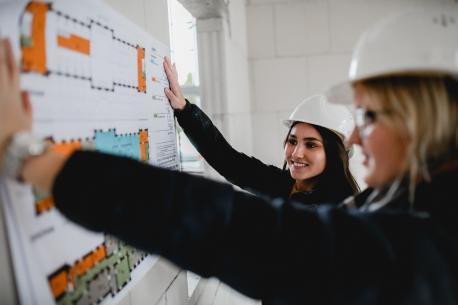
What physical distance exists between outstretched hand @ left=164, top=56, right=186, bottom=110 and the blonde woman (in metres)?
0.75

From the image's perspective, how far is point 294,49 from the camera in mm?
3191

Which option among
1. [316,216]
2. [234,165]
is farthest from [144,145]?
[234,165]

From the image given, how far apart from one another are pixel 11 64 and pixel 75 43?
178mm

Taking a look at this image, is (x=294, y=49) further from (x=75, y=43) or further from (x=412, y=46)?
(x=75, y=43)

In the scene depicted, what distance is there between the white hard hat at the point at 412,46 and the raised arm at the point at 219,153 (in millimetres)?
725

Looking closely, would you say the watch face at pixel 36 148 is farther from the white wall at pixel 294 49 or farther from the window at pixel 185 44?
the white wall at pixel 294 49

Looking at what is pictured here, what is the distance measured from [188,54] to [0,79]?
1.80 m

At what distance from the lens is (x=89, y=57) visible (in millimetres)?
698

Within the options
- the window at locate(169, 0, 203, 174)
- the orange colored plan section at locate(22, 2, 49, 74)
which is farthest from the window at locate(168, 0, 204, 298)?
the orange colored plan section at locate(22, 2, 49, 74)

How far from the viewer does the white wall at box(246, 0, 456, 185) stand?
123 inches

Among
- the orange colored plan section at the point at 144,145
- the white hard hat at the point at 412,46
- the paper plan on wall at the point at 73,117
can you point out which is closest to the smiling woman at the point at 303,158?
the orange colored plan section at the point at 144,145

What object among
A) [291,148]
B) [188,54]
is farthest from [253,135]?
[291,148]

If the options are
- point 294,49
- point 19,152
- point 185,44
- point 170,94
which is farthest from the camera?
point 294,49

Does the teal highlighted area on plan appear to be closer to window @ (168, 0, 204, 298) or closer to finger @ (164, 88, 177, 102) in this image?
finger @ (164, 88, 177, 102)
